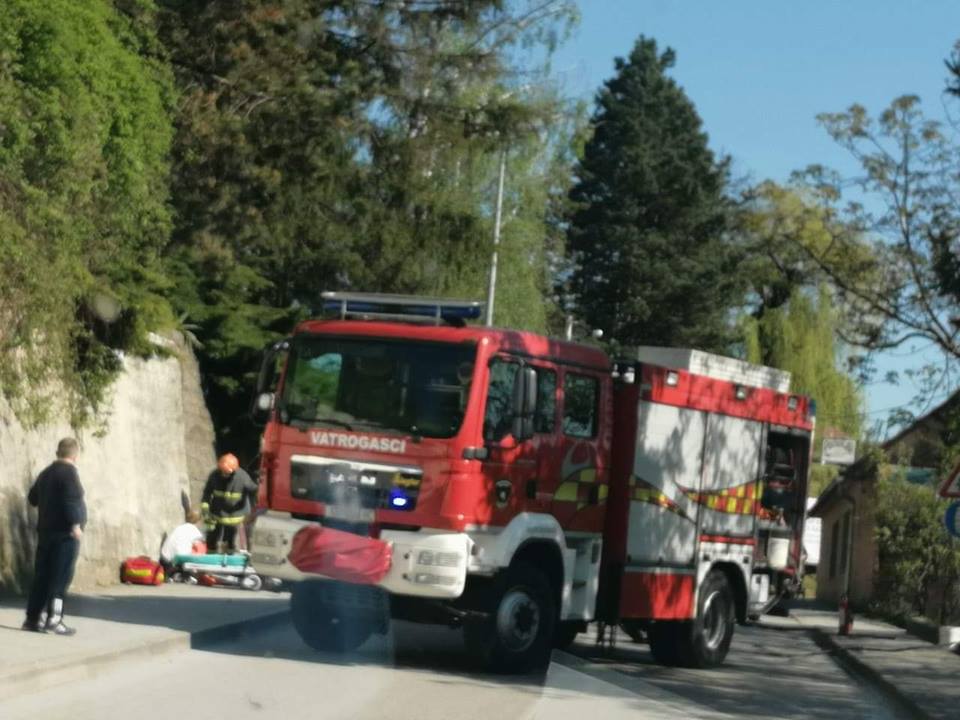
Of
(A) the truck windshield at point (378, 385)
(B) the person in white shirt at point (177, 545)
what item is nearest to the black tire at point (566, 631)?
(A) the truck windshield at point (378, 385)

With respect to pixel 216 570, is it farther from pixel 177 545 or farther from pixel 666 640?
pixel 666 640

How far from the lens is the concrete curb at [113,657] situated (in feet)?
36.5

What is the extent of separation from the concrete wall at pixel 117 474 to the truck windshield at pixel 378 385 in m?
4.04

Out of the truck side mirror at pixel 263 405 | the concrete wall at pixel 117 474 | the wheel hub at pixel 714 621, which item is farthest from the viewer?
the wheel hub at pixel 714 621

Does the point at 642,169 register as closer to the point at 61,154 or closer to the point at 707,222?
the point at 707,222

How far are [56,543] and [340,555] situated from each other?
242cm

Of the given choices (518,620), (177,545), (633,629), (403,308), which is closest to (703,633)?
(633,629)

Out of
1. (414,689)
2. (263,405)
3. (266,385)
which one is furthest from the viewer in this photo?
(266,385)

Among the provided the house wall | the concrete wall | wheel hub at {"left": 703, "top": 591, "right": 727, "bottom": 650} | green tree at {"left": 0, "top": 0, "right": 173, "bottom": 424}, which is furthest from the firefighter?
the house wall

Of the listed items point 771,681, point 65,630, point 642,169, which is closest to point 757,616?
point 771,681

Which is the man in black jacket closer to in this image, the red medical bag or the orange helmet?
the red medical bag

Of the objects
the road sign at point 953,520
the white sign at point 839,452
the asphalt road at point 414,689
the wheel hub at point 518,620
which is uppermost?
the white sign at point 839,452

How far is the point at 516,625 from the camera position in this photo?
1448 centimetres

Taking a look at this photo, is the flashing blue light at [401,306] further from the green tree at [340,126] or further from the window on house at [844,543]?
the window on house at [844,543]
